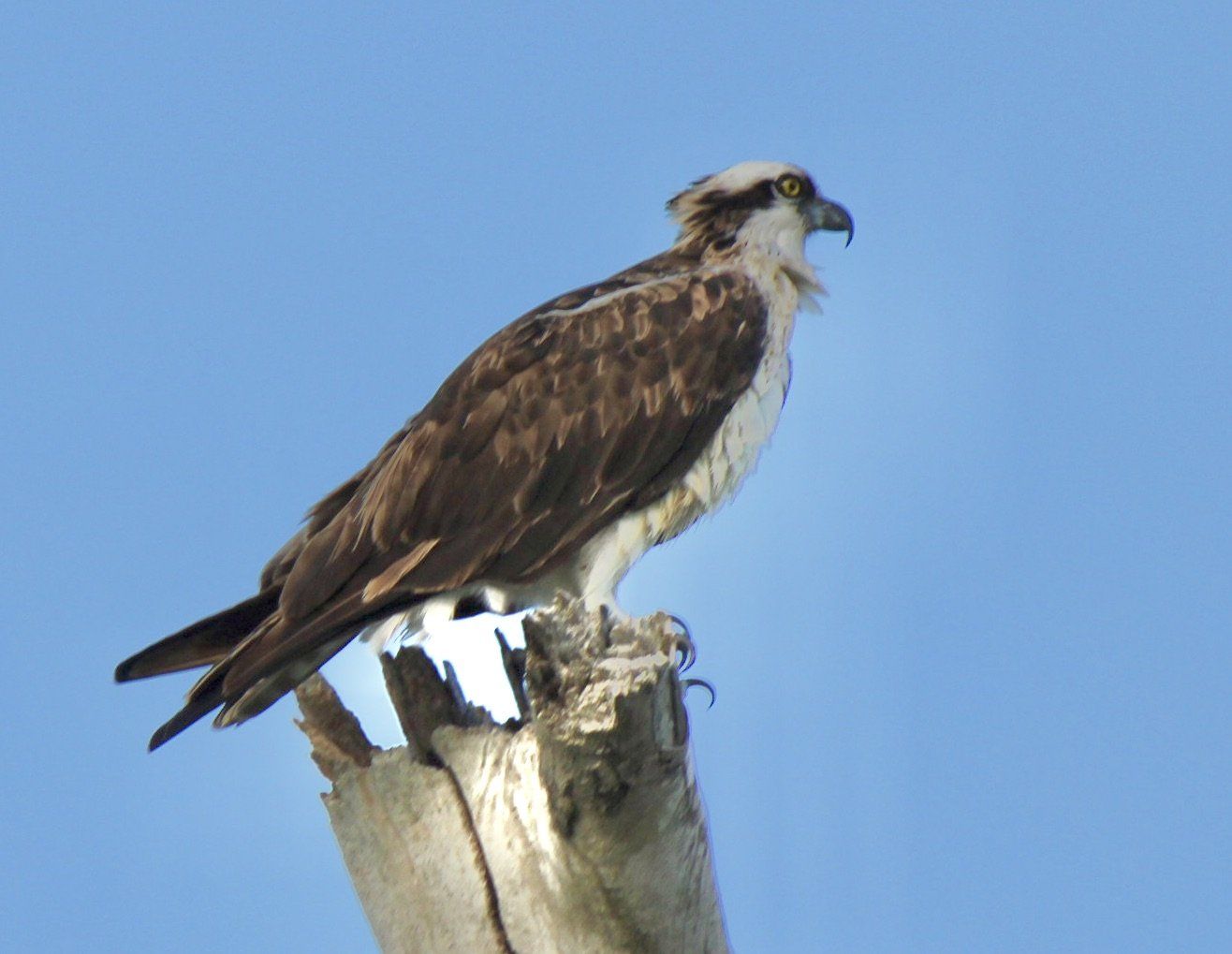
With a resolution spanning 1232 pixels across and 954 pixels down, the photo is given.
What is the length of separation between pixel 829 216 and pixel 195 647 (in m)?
3.72

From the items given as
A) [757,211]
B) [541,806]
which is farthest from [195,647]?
[757,211]

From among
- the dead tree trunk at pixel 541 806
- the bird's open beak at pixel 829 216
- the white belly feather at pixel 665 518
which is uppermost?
the bird's open beak at pixel 829 216

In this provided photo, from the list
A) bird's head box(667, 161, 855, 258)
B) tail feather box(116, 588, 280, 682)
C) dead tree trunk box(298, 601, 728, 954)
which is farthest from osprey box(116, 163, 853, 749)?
dead tree trunk box(298, 601, 728, 954)

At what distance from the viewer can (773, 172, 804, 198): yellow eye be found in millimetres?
8422

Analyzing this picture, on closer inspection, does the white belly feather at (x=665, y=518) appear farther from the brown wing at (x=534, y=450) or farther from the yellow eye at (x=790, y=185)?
the yellow eye at (x=790, y=185)

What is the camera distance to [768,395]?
7.48 meters

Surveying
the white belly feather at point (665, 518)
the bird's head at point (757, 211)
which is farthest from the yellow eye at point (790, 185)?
the white belly feather at point (665, 518)

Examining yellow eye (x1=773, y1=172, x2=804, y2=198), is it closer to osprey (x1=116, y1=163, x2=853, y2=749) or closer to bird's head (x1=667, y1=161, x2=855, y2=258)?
bird's head (x1=667, y1=161, x2=855, y2=258)

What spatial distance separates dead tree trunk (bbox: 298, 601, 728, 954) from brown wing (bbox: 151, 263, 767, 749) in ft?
4.10

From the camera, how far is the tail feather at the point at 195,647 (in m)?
6.61

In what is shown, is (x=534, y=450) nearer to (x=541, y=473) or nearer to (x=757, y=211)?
(x=541, y=473)

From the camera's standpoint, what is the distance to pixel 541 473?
712 centimetres

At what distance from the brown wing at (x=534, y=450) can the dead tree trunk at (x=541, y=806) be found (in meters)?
1.25

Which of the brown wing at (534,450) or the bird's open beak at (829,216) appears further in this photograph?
the bird's open beak at (829,216)
